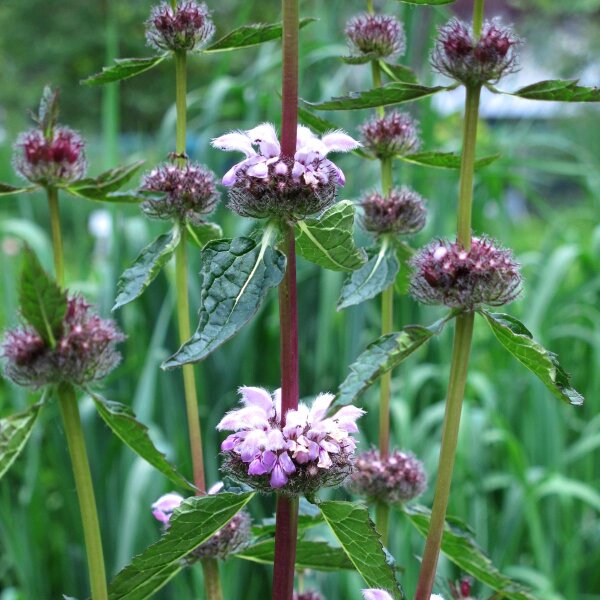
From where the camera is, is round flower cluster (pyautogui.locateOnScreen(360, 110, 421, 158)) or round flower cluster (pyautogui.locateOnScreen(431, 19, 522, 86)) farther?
round flower cluster (pyautogui.locateOnScreen(360, 110, 421, 158))

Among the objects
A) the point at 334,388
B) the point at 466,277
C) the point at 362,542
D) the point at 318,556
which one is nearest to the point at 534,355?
the point at 466,277

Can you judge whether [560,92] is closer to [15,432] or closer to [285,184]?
[285,184]

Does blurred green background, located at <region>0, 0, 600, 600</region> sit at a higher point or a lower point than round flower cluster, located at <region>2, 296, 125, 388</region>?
lower

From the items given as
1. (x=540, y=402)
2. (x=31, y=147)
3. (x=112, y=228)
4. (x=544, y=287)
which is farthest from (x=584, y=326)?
(x=31, y=147)

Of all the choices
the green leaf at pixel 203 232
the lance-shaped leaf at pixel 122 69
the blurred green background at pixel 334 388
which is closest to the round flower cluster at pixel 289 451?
the green leaf at pixel 203 232

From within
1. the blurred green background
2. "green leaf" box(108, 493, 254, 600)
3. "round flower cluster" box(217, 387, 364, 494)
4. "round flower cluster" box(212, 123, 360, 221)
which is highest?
"round flower cluster" box(212, 123, 360, 221)

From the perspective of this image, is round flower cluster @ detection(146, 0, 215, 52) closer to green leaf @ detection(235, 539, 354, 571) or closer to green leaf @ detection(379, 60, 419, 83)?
green leaf @ detection(379, 60, 419, 83)

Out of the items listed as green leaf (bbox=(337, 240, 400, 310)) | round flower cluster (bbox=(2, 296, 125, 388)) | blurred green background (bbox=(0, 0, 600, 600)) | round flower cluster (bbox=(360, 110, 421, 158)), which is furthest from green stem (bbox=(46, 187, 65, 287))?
blurred green background (bbox=(0, 0, 600, 600))

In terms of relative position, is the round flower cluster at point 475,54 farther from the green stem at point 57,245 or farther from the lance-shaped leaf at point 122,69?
the green stem at point 57,245
